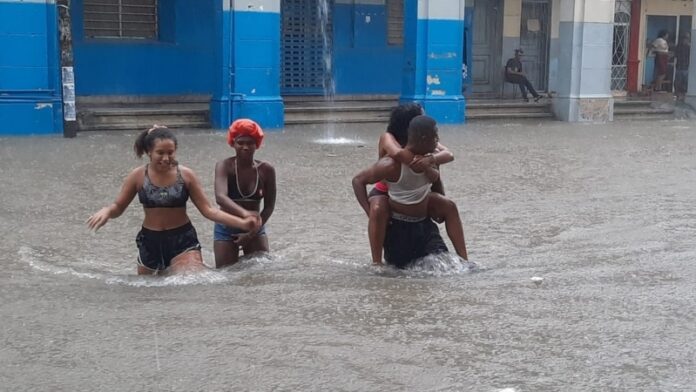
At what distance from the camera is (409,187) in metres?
6.31

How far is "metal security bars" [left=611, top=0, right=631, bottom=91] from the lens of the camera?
21859mm

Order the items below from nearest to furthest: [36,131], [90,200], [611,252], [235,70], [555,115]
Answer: [611,252] → [90,200] → [36,131] → [235,70] → [555,115]

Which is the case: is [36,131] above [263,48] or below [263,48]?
below

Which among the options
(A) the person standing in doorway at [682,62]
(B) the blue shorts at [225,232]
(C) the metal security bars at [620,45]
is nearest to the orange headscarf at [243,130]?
(B) the blue shorts at [225,232]

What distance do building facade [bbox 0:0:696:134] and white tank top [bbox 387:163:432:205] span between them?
9.43m

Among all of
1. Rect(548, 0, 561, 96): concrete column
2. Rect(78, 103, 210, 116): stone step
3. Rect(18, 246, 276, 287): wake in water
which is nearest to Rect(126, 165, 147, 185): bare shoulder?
Rect(18, 246, 276, 287): wake in water

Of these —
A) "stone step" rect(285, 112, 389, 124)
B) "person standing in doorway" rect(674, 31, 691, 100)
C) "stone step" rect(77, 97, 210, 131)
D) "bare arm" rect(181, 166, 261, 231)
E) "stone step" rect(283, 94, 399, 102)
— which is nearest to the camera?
"bare arm" rect(181, 166, 261, 231)

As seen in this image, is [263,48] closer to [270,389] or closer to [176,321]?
[176,321]

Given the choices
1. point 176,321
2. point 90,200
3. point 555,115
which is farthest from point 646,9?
point 176,321

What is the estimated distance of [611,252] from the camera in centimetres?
705

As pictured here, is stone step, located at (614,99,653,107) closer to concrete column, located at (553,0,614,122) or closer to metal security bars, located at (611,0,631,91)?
concrete column, located at (553,0,614,122)

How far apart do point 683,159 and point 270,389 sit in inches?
406

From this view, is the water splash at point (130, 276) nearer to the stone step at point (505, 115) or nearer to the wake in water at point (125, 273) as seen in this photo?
the wake in water at point (125, 273)

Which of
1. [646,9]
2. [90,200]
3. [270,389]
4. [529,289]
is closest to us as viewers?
[270,389]
